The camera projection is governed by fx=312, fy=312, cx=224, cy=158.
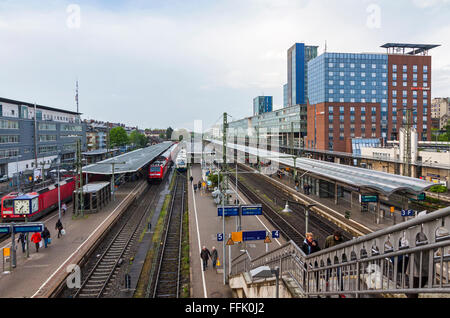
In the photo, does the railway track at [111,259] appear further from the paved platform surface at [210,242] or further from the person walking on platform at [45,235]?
the paved platform surface at [210,242]

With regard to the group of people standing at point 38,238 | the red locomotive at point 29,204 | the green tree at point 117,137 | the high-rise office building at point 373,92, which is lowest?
the group of people standing at point 38,238

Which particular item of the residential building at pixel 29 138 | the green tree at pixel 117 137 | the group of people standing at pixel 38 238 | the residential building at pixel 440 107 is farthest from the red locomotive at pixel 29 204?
the residential building at pixel 440 107

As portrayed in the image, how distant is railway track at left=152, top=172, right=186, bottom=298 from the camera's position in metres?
15.3

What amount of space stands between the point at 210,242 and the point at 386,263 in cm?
1669

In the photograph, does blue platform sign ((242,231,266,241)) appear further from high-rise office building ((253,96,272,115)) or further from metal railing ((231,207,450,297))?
high-rise office building ((253,96,272,115))

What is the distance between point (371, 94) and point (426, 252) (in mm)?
77040

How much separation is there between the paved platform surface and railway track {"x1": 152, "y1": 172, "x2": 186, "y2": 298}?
0.91 m

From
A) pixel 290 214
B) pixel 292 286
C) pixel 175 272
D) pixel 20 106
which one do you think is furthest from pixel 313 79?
pixel 292 286

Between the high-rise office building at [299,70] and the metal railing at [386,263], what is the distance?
12549cm

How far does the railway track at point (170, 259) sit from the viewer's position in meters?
15.3

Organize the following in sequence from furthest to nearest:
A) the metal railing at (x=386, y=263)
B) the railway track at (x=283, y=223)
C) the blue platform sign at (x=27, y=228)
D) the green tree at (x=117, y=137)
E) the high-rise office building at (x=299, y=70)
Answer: the high-rise office building at (x=299, y=70)
the green tree at (x=117, y=137)
the railway track at (x=283, y=223)
the blue platform sign at (x=27, y=228)
the metal railing at (x=386, y=263)

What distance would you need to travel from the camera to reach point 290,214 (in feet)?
98.6
